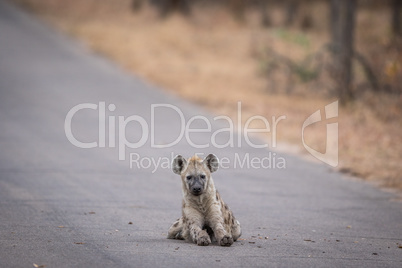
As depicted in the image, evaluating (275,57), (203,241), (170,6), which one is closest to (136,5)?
(170,6)

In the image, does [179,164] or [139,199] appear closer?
[179,164]

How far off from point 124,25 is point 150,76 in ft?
29.8

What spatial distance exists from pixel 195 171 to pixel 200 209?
1.52 ft

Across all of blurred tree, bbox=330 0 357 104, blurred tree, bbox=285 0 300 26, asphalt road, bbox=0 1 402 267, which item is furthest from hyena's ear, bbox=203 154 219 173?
blurred tree, bbox=285 0 300 26

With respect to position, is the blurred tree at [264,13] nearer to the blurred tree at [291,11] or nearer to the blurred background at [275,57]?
the blurred background at [275,57]

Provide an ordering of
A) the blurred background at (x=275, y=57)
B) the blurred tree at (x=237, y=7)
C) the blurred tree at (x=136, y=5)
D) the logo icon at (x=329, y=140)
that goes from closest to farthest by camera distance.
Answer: the logo icon at (x=329, y=140) → the blurred background at (x=275, y=57) → the blurred tree at (x=136, y=5) → the blurred tree at (x=237, y=7)

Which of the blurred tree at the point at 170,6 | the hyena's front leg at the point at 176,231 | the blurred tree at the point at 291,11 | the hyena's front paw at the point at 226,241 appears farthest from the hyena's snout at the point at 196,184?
the blurred tree at the point at 291,11

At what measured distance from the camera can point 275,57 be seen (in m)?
27.7

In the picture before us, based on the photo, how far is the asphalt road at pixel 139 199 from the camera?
8.22 m

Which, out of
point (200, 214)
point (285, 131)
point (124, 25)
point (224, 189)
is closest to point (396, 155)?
point (285, 131)

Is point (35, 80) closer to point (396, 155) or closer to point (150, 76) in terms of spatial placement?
point (150, 76)

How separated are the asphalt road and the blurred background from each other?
6.16ft

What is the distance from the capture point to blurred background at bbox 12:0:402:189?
2023 cm

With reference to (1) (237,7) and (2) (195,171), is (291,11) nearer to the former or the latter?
(1) (237,7)
